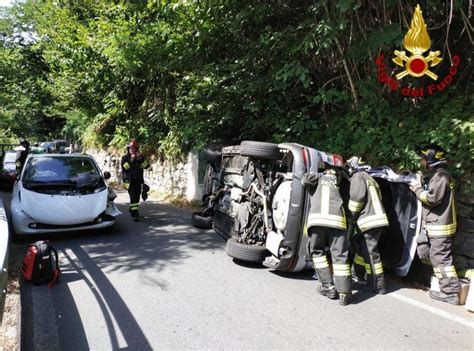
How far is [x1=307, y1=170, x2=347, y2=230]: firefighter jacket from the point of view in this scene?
429cm

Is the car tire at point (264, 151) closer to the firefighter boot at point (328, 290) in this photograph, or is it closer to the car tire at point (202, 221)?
the firefighter boot at point (328, 290)

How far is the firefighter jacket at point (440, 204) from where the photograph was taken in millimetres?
4332

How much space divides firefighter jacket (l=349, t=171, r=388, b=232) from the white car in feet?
14.5

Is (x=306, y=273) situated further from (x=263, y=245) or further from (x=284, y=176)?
(x=284, y=176)

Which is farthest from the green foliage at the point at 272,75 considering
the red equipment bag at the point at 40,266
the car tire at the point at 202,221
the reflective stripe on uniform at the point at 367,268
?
the red equipment bag at the point at 40,266

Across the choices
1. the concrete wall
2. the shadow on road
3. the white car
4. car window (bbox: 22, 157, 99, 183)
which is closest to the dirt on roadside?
the shadow on road

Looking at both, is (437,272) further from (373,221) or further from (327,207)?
(327,207)

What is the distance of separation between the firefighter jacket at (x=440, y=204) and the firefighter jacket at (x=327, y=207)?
1.01 metres

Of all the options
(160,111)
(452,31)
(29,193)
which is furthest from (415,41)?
(160,111)

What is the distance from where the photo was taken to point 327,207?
4340 mm

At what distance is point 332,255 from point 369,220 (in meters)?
0.64

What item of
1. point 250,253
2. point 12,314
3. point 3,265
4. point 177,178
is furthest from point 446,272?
point 177,178

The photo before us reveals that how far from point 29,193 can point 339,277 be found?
526 cm

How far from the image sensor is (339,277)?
422 centimetres
